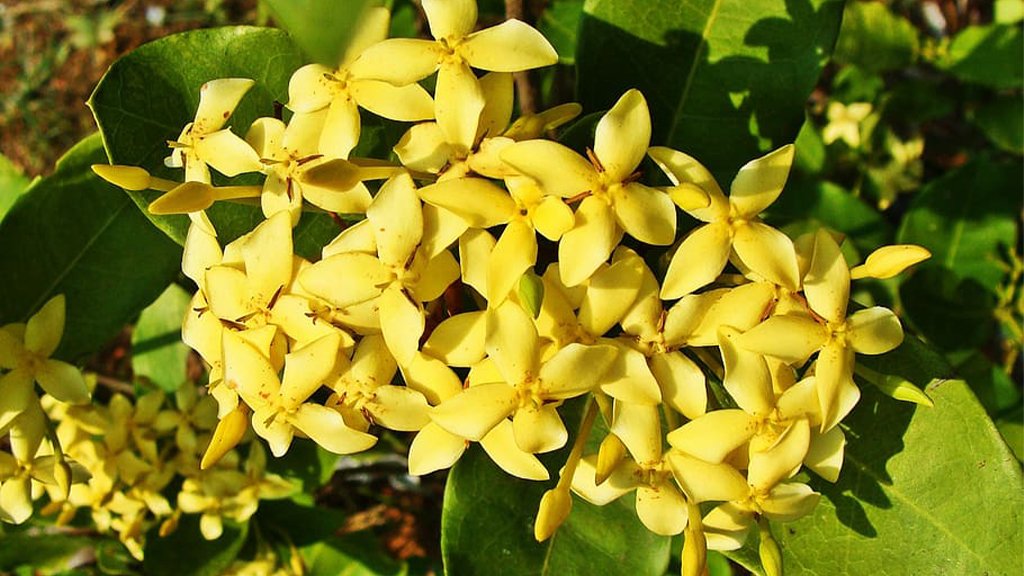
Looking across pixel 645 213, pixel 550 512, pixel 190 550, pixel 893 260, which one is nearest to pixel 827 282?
pixel 893 260

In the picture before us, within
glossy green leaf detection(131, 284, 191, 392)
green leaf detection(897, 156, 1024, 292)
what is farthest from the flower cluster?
green leaf detection(897, 156, 1024, 292)

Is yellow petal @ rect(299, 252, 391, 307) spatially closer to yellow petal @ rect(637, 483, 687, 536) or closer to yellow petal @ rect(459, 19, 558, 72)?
yellow petal @ rect(459, 19, 558, 72)

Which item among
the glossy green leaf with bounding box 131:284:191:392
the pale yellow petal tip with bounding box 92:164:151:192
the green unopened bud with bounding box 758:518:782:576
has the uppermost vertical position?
the pale yellow petal tip with bounding box 92:164:151:192

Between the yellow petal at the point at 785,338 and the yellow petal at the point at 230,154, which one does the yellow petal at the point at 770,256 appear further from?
the yellow petal at the point at 230,154

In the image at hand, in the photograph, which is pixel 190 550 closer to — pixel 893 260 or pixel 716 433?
pixel 716 433

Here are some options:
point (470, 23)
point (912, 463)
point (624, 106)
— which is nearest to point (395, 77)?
point (470, 23)

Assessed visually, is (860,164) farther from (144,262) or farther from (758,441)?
(144,262)

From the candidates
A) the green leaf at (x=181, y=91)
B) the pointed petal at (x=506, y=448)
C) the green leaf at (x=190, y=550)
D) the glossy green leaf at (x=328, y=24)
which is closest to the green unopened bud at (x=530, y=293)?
the pointed petal at (x=506, y=448)
